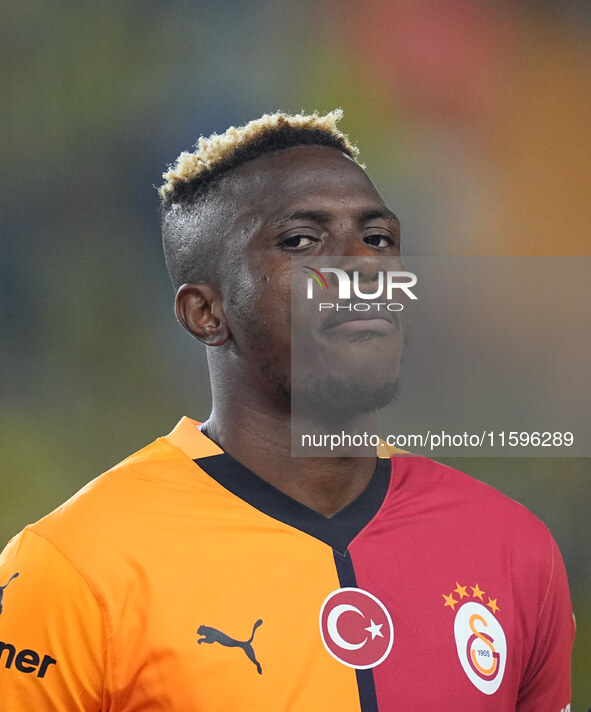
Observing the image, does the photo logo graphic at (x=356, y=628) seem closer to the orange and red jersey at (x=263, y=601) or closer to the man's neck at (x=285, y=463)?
the orange and red jersey at (x=263, y=601)

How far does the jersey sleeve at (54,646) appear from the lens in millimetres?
1533

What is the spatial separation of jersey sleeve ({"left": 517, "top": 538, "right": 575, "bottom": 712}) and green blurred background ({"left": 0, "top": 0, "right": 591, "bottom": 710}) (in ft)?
3.81

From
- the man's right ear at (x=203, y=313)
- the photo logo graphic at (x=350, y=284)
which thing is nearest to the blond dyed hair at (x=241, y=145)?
the man's right ear at (x=203, y=313)

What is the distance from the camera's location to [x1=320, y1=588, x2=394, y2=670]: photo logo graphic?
1.59m

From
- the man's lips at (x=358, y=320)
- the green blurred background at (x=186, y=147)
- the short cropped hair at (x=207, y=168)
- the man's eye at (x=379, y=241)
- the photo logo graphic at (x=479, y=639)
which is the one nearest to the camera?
the photo logo graphic at (x=479, y=639)

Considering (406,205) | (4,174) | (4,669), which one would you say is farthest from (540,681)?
(4,174)

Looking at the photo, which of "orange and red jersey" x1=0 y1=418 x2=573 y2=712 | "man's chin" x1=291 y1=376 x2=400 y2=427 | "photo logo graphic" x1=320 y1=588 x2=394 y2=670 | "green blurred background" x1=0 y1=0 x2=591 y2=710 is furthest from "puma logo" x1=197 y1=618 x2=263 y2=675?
"green blurred background" x1=0 y1=0 x2=591 y2=710

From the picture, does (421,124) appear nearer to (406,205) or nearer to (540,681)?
(406,205)

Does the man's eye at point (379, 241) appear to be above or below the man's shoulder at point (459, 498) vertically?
above

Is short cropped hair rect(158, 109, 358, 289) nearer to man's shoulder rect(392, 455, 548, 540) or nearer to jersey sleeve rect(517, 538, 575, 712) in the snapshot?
man's shoulder rect(392, 455, 548, 540)

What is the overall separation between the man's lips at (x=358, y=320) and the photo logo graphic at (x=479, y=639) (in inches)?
19.9

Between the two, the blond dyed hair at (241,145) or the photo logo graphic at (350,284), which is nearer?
the photo logo graphic at (350,284)

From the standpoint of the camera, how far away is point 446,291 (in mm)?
3105

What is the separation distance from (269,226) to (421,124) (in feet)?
5.42
